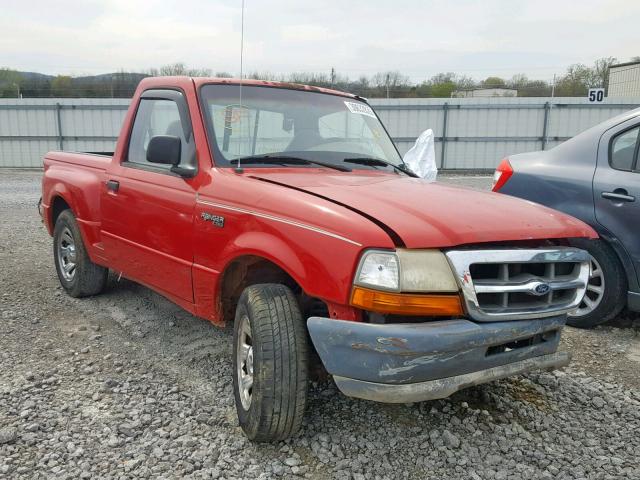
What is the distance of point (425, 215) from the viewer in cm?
251

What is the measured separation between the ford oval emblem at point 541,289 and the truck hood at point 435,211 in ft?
0.72

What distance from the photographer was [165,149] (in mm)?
3336

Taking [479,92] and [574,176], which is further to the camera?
[479,92]

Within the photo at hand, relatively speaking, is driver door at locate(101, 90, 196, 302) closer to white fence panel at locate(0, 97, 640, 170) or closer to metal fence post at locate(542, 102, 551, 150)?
white fence panel at locate(0, 97, 640, 170)

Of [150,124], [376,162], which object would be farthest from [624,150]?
[150,124]

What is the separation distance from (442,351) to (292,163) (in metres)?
1.67

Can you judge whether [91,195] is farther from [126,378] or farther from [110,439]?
[110,439]

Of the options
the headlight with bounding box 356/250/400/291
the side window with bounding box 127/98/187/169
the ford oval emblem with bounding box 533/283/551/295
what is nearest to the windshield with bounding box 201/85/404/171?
the side window with bounding box 127/98/187/169

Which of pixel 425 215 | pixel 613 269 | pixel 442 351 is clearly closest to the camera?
pixel 442 351

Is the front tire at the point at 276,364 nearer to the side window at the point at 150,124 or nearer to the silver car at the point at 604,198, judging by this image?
the side window at the point at 150,124

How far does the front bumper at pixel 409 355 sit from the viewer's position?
2.25 meters

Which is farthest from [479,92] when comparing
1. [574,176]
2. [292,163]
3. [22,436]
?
[22,436]

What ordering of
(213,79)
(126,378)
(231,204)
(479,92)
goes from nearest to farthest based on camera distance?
(231,204)
(126,378)
(213,79)
(479,92)

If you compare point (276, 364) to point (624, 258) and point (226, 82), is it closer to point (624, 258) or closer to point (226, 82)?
point (226, 82)
